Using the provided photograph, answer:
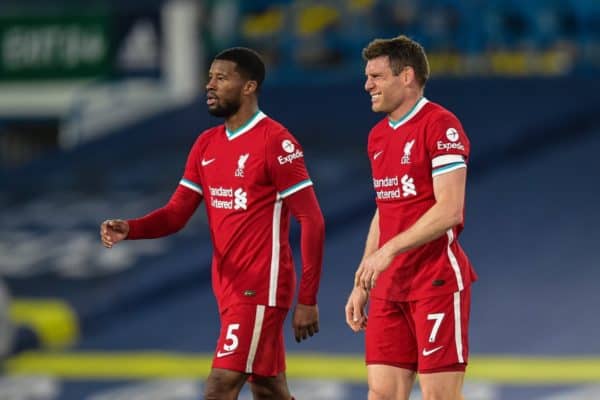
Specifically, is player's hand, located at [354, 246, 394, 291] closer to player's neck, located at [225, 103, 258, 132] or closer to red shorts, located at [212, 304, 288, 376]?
red shorts, located at [212, 304, 288, 376]

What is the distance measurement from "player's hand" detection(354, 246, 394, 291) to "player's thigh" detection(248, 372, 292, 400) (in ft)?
3.25

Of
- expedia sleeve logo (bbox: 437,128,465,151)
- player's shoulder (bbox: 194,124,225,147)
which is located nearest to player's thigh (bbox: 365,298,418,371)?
expedia sleeve logo (bbox: 437,128,465,151)

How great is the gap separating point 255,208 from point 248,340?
1.87 ft

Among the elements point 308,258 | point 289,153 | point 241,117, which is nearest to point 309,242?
point 308,258

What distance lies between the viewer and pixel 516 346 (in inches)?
446

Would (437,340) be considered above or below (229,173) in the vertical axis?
below

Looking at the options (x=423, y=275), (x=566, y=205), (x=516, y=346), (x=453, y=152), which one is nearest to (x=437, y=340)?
(x=423, y=275)

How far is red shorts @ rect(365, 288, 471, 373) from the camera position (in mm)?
6230

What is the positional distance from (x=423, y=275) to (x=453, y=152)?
0.53m

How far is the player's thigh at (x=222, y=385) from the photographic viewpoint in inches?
257

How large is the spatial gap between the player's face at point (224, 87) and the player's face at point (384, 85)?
0.60m

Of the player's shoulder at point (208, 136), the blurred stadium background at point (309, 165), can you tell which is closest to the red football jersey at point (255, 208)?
the player's shoulder at point (208, 136)

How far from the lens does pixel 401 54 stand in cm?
627

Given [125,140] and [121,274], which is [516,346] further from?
[125,140]
